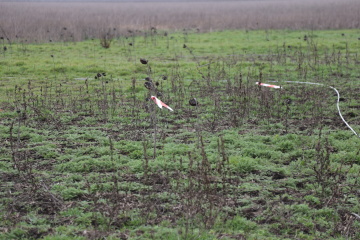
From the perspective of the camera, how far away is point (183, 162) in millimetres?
5961

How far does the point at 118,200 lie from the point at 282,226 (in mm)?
1741

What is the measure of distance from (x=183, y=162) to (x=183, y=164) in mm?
99

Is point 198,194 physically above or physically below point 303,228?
above

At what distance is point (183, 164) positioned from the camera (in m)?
5.86

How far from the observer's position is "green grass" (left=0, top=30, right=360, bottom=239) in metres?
4.33

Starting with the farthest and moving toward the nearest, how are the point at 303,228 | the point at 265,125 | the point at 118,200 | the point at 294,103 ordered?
the point at 294,103, the point at 265,125, the point at 118,200, the point at 303,228

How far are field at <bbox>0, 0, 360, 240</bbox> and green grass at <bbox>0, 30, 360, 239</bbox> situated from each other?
2 centimetres

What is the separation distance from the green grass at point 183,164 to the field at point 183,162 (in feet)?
0.06

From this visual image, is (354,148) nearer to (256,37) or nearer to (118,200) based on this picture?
(118,200)

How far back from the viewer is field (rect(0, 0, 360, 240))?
4.33 m

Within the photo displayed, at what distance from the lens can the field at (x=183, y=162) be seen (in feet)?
14.2

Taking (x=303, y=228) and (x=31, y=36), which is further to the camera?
(x=31, y=36)

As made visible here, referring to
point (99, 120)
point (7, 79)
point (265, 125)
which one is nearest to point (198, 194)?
point (265, 125)

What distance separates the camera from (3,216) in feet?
14.5
